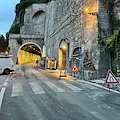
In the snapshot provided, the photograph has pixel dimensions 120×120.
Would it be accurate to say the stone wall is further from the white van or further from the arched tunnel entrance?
the white van

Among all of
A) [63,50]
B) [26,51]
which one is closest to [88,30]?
[63,50]

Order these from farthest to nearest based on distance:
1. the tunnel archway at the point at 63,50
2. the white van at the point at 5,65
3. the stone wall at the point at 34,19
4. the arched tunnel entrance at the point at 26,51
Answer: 1. the stone wall at the point at 34,19
2. the arched tunnel entrance at the point at 26,51
3. the tunnel archway at the point at 63,50
4. the white van at the point at 5,65

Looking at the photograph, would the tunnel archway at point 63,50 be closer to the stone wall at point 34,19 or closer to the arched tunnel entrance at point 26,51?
the arched tunnel entrance at point 26,51

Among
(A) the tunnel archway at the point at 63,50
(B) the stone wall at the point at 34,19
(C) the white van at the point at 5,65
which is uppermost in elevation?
(B) the stone wall at the point at 34,19

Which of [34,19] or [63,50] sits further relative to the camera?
[34,19]

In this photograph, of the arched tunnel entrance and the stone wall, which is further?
the stone wall

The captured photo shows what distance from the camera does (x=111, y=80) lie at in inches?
226

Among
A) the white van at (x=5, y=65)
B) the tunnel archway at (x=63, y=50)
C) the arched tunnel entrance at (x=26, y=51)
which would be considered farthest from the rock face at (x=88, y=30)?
the arched tunnel entrance at (x=26, y=51)

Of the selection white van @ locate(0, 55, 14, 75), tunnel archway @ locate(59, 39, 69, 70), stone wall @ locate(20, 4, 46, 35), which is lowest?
white van @ locate(0, 55, 14, 75)

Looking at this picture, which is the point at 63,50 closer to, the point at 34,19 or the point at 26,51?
the point at 34,19

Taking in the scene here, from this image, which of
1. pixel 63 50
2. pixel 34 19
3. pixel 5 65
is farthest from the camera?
pixel 34 19

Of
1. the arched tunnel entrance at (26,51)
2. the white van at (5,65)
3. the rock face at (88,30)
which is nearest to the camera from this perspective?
the rock face at (88,30)

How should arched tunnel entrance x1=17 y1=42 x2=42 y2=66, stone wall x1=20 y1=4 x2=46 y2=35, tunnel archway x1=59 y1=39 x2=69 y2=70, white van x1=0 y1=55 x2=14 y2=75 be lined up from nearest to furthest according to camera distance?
white van x1=0 y1=55 x2=14 y2=75
tunnel archway x1=59 y1=39 x2=69 y2=70
arched tunnel entrance x1=17 y1=42 x2=42 y2=66
stone wall x1=20 y1=4 x2=46 y2=35

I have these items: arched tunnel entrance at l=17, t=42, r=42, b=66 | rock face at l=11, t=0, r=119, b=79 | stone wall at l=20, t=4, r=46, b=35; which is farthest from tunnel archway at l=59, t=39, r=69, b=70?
stone wall at l=20, t=4, r=46, b=35
